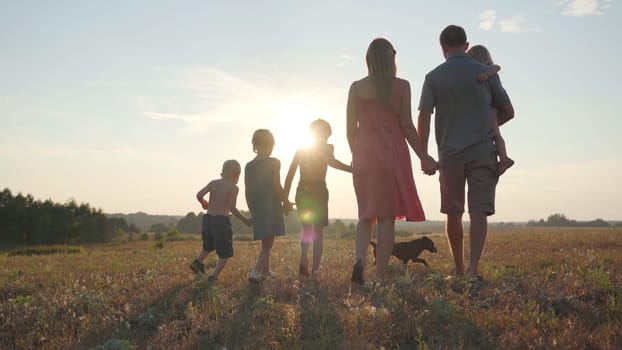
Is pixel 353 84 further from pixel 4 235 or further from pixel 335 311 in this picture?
pixel 4 235

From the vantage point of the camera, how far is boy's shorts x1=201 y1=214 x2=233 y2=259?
812 cm

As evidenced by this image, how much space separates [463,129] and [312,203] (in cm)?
290

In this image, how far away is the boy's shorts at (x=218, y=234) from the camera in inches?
320

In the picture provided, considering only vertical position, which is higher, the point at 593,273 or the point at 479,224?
the point at 479,224

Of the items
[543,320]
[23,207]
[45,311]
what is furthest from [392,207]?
[23,207]

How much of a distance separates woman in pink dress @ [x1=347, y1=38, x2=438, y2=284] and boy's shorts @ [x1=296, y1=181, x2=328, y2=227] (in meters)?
1.93

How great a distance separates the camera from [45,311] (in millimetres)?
5395

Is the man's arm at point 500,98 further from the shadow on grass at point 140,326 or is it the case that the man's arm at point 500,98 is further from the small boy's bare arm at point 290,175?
the shadow on grass at point 140,326

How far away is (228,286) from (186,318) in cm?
211

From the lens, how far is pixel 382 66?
6180 mm

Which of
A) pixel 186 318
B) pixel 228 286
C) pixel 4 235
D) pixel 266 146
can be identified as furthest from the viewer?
pixel 4 235

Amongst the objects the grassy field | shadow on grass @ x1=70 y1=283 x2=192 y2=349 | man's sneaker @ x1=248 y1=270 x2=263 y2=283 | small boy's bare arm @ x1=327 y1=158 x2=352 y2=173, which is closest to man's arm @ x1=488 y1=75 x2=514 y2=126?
the grassy field

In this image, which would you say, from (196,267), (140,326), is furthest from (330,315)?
(196,267)

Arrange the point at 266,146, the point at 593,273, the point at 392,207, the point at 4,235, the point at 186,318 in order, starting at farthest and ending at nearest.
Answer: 1. the point at 4,235
2. the point at 266,146
3. the point at 593,273
4. the point at 392,207
5. the point at 186,318
